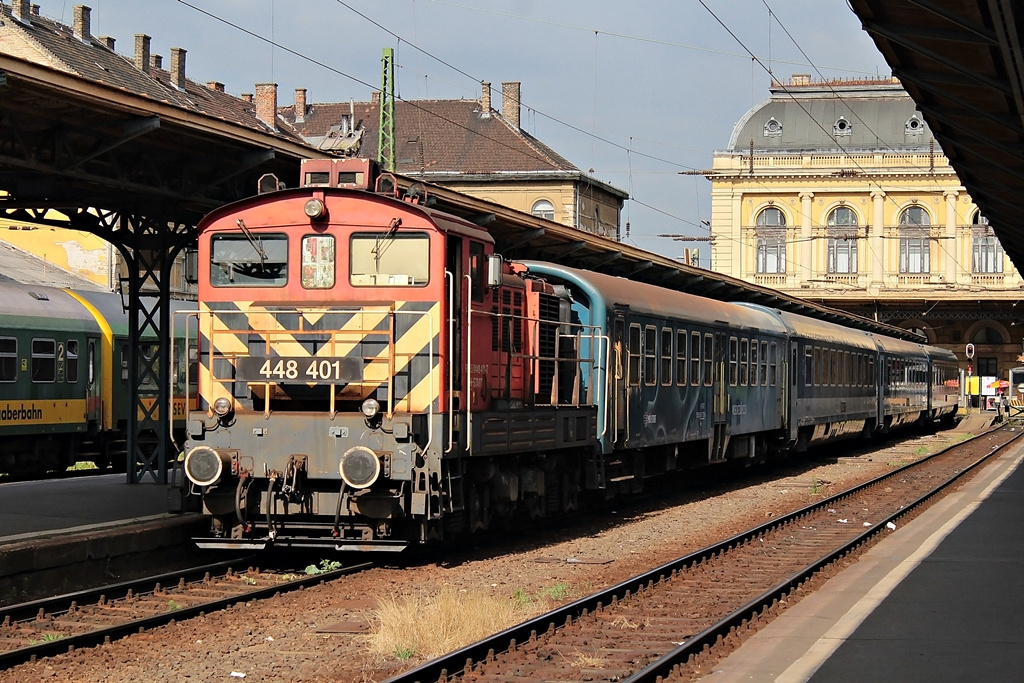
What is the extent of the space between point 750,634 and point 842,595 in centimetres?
160

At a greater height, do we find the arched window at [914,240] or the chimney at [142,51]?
the chimney at [142,51]

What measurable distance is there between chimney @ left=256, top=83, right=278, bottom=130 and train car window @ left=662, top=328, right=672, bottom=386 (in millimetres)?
45362

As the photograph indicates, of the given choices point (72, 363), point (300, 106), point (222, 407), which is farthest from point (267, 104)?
point (222, 407)

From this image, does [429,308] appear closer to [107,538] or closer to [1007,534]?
[107,538]

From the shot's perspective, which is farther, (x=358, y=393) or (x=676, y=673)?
(x=358, y=393)

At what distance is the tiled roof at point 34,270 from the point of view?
3678 centimetres

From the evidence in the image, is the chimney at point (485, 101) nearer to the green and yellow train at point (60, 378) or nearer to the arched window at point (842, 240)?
the arched window at point (842, 240)

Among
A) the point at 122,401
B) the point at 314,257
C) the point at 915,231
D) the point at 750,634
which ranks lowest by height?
the point at 750,634

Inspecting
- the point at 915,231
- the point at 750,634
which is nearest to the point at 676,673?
the point at 750,634

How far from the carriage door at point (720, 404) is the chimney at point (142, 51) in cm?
3791

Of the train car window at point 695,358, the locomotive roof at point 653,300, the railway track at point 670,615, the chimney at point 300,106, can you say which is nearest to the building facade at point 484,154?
the chimney at point 300,106

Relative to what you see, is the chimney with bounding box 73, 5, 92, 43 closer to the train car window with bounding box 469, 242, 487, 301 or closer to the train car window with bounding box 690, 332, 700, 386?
the train car window with bounding box 690, 332, 700, 386

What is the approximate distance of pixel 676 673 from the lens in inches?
337

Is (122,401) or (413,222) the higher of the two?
(413,222)
